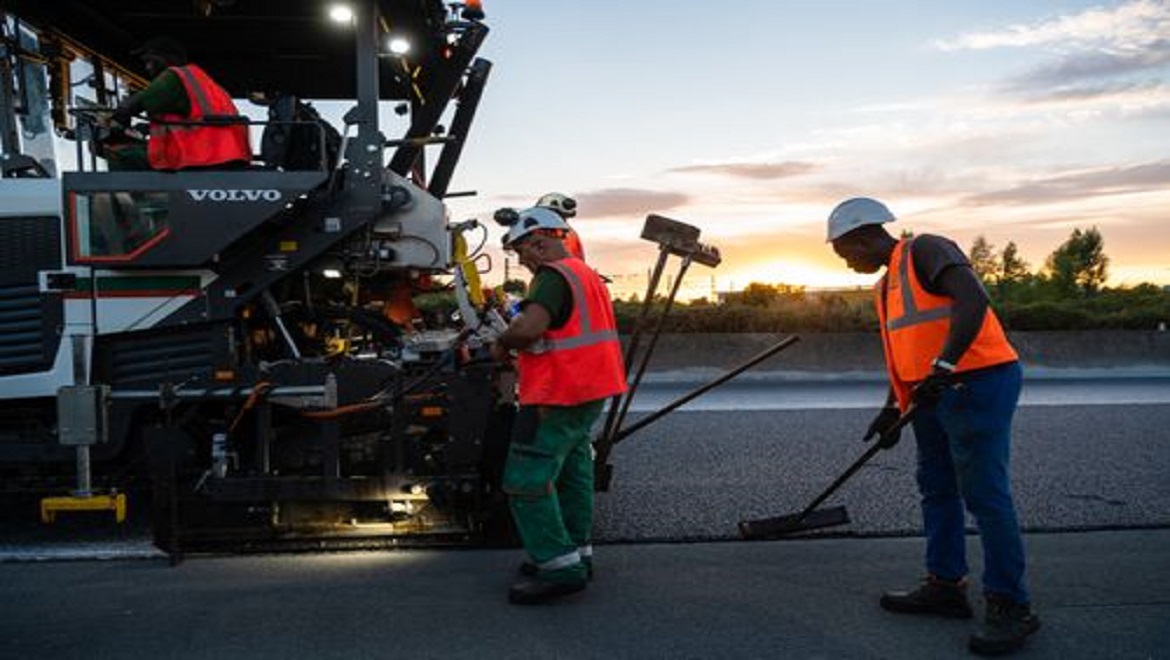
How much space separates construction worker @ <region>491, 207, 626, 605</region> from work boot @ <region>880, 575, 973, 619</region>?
139cm

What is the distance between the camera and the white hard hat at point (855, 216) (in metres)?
4.56

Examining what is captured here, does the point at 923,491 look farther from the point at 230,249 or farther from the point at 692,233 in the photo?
the point at 230,249

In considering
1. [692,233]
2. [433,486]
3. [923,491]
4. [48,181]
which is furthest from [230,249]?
[923,491]

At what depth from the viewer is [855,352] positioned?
1587 centimetres

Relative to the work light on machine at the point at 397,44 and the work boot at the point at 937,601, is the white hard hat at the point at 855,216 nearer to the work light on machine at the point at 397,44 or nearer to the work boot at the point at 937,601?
the work boot at the point at 937,601

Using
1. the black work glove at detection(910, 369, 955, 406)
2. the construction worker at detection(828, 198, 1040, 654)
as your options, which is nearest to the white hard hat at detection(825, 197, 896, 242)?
the construction worker at detection(828, 198, 1040, 654)

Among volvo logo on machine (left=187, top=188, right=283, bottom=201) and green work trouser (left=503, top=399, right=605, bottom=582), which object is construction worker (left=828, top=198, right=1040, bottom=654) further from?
volvo logo on machine (left=187, top=188, right=283, bottom=201)

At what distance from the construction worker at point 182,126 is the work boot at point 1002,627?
4.31 meters

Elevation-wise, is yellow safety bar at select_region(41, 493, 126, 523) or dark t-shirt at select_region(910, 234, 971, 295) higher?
dark t-shirt at select_region(910, 234, 971, 295)

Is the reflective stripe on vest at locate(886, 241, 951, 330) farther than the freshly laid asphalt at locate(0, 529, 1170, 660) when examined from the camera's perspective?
Yes

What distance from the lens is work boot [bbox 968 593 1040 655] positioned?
4.03 m

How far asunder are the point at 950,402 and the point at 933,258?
0.58m

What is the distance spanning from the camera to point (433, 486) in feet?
17.7

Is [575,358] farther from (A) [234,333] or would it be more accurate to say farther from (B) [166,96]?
(B) [166,96]
